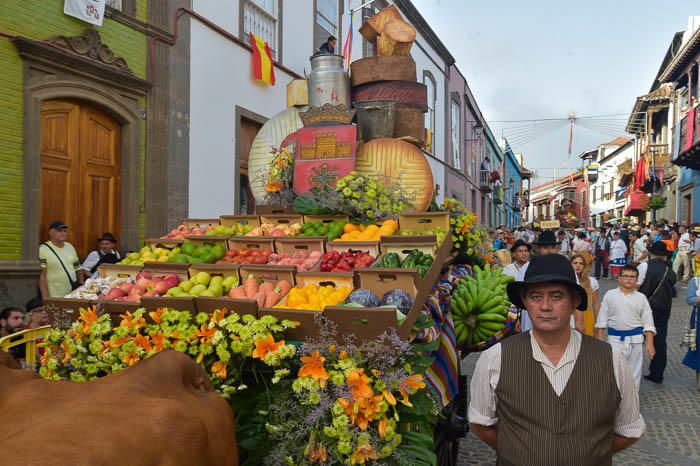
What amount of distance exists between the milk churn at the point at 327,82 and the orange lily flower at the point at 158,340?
4313 millimetres

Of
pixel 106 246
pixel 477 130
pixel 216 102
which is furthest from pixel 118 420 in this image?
pixel 477 130

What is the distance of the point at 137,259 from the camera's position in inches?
212

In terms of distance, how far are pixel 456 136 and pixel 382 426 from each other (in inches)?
1073

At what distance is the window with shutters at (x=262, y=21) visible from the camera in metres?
12.4

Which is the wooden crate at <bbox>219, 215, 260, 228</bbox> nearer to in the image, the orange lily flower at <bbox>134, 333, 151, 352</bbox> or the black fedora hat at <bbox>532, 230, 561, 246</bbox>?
the orange lily flower at <bbox>134, 333, 151, 352</bbox>

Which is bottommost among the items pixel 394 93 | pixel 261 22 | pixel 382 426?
pixel 382 426

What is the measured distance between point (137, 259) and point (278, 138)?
2491 millimetres

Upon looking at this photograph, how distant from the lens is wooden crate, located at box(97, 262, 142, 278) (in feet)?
16.1

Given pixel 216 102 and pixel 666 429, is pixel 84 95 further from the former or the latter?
pixel 666 429

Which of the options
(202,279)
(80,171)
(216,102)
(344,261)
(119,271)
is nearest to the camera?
(202,279)

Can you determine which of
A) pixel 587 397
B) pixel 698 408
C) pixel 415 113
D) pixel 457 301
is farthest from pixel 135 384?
pixel 698 408

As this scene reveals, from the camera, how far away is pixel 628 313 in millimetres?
6230

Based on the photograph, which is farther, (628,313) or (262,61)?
(262,61)

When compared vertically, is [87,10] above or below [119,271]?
above
